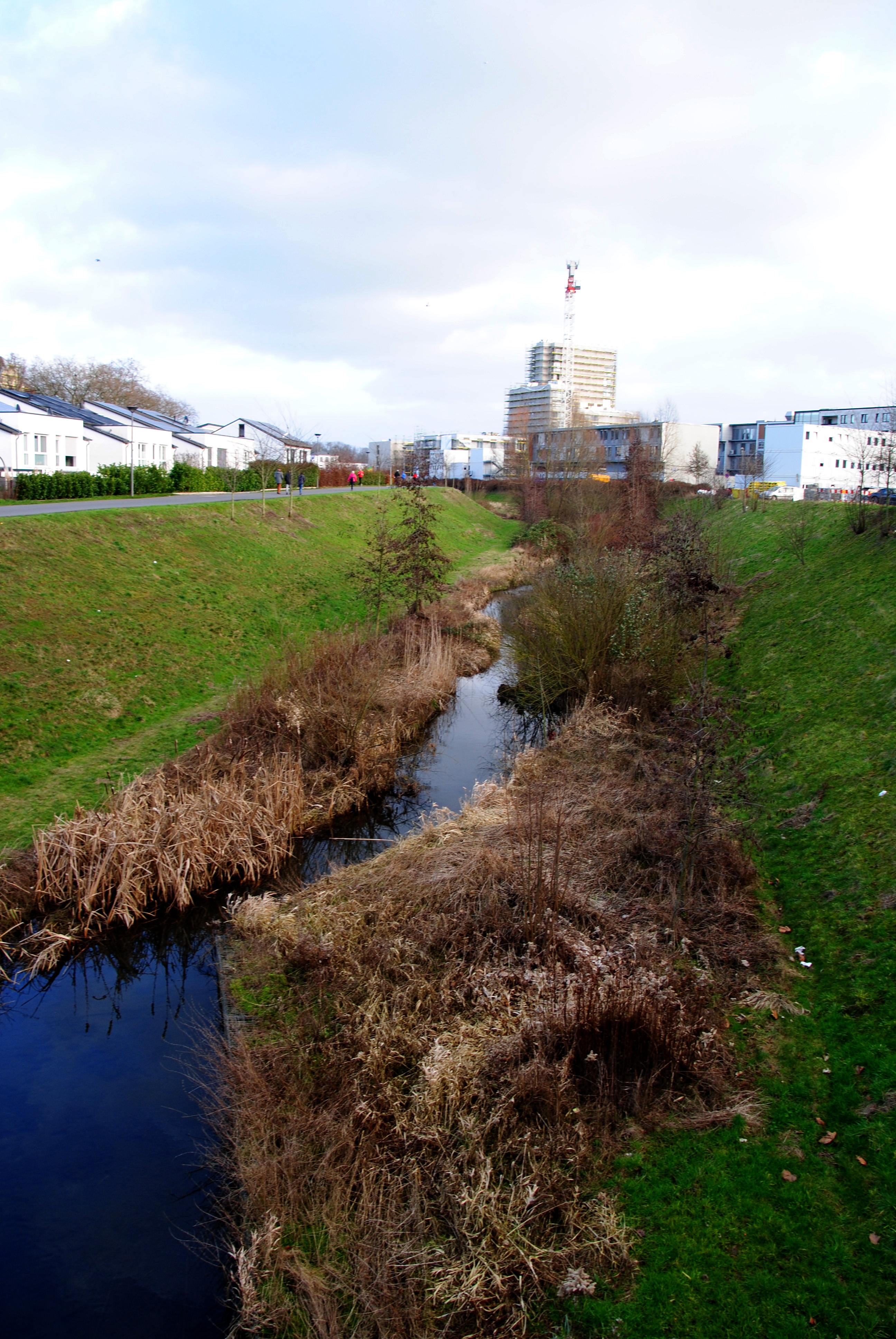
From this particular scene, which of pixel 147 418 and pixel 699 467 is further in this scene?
pixel 147 418

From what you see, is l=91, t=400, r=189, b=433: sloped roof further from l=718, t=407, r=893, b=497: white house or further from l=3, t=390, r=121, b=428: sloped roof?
l=718, t=407, r=893, b=497: white house

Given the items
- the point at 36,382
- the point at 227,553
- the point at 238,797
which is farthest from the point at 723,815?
the point at 36,382

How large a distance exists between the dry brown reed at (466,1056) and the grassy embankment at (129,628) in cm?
460

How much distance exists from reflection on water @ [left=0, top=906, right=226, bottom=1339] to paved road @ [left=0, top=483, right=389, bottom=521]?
15.0 meters

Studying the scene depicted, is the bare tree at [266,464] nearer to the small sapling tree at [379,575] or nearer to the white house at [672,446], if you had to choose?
the small sapling tree at [379,575]

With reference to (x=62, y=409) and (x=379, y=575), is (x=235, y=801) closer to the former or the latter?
(x=379, y=575)

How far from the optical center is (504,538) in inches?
1954

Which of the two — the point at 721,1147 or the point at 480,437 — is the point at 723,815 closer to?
the point at 721,1147

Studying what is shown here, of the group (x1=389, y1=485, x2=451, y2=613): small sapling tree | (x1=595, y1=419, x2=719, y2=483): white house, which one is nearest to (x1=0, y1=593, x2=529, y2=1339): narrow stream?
(x1=389, y1=485, x2=451, y2=613): small sapling tree

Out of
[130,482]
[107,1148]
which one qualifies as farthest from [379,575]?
[130,482]

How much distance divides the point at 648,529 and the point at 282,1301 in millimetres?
25605

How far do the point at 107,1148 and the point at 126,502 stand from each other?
26993mm

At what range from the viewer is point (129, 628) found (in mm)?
17422

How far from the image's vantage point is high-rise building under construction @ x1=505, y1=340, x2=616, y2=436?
15425cm
